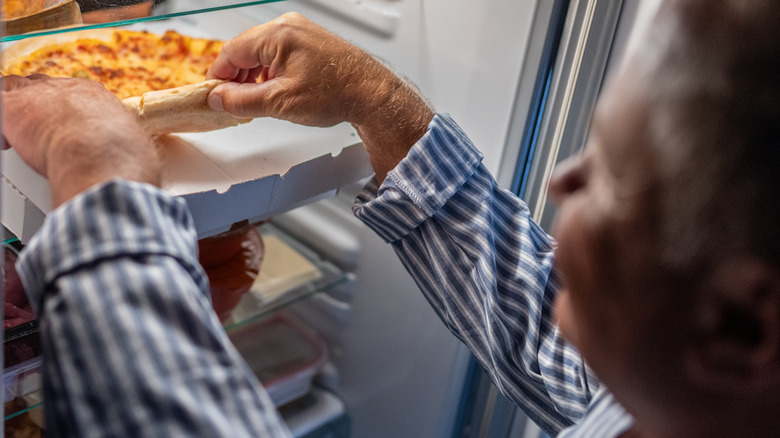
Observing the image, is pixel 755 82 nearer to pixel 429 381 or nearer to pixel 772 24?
pixel 772 24

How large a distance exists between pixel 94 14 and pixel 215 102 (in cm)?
18

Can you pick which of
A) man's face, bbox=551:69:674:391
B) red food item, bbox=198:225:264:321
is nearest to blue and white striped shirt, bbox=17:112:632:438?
man's face, bbox=551:69:674:391

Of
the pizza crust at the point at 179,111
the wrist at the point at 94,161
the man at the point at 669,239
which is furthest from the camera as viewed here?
the pizza crust at the point at 179,111

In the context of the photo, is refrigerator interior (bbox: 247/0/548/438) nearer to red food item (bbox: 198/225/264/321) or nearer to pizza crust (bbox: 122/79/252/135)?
red food item (bbox: 198/225/264/321)

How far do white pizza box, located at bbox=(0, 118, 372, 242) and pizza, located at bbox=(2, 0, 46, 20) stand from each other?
14cm

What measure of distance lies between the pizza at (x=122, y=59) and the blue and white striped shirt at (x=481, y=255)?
1.07ft

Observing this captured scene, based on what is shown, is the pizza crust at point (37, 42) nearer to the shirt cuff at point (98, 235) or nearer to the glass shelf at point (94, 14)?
the glass shelf at point (94, 14)

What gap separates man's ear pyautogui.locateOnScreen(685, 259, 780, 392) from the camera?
0.39 m

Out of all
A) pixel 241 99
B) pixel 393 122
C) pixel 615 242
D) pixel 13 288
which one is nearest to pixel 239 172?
pixel 241 99

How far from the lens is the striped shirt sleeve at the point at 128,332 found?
46 cm

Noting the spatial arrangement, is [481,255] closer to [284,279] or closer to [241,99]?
[241,99]

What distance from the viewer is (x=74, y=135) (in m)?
0.55


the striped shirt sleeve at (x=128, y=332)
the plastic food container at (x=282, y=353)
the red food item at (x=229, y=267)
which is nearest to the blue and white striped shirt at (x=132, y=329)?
the striped shirt sleeve at (x=128, y=332)

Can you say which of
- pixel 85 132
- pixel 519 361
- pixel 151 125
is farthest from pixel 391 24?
pixel 85 132
